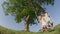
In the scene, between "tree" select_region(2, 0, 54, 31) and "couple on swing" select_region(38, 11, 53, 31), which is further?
"tree" select_region(2, 0, 54, 31)

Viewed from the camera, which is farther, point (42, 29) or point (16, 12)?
point (16, 12)

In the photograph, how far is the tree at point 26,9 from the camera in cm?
2261

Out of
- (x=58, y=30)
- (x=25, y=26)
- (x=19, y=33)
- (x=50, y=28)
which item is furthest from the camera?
(x=25, y=26)

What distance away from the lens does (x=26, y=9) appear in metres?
22.5

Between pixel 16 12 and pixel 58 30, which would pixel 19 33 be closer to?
pixel 58 30

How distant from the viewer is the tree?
2261 cm

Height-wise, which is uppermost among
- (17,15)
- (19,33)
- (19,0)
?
(19,0)

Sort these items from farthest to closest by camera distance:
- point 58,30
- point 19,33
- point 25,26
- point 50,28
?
point 25,26 < point 50,28 < point 19,33 < point 58,30

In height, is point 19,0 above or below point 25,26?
above

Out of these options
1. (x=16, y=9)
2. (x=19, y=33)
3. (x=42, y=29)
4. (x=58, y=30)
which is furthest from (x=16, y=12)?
(x=58, y=30)

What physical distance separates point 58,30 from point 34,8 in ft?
33.1

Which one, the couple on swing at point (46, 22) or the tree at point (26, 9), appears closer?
the couple on swing at point (46, 22)

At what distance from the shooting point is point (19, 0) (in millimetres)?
23172

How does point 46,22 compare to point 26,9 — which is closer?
point 46,22
